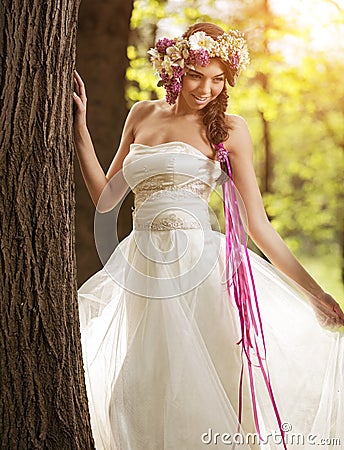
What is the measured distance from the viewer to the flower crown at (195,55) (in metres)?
2.78


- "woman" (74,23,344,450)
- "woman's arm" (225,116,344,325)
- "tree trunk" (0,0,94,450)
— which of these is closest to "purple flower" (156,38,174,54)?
"woman" (74,23,344,450)

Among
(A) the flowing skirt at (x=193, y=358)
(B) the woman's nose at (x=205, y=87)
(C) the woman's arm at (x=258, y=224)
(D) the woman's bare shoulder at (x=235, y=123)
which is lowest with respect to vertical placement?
(A) the flowing skirt at (x=193, y=358)

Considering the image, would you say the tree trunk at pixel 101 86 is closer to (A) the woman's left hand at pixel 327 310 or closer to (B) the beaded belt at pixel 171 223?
(B) the beaded belt at pixel 171 223

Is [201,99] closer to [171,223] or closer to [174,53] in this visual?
[174,53]

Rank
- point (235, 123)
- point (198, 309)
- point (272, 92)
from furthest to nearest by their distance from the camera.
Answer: point (272, 92)
point (235, 123)
point (198, 309)

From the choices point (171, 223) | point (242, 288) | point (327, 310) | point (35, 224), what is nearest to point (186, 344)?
point (242, 288)

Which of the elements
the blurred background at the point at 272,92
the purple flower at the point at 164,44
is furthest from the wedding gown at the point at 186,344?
the blurred background at the point at 272,92

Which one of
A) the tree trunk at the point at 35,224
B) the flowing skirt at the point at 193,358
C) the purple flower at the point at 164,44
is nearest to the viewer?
the tree trunk at the point at 35,224

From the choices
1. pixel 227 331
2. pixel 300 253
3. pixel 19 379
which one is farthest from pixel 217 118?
pixel 300 253

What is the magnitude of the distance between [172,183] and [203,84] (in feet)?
1.17

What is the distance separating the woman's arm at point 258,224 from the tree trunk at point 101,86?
1.95m

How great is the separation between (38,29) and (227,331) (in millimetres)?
1165

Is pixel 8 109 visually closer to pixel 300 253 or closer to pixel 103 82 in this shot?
Answer: pixel 103 82

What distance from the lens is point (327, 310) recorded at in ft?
9.30
